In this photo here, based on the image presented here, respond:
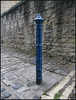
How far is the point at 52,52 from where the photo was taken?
4.46 meters

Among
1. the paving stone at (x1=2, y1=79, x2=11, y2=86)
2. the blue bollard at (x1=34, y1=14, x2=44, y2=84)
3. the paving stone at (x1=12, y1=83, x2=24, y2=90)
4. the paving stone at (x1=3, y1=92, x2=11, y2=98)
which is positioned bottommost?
the paving stone at (x1=3, y1=92, x2=11, y2=98)

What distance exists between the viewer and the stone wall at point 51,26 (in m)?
3.76

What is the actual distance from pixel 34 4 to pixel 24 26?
1.60 m

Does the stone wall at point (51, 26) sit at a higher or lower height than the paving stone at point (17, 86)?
higher

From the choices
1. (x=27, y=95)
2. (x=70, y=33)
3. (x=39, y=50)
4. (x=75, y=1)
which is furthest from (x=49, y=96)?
(x=75, y=1)

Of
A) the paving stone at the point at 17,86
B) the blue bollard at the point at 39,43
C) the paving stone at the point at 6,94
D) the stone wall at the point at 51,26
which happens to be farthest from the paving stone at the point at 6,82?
the stone wall at the point at 51,26

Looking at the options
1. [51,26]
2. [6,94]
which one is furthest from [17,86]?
[51,26]

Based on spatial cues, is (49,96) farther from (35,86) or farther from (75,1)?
(75,1)

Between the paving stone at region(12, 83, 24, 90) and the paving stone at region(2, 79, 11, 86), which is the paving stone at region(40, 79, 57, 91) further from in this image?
the paving stone at region(2, 79, 11, 86)

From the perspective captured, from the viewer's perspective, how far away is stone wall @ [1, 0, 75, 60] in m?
3.76

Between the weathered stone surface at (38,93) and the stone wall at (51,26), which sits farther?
the stone wall at (51,26)

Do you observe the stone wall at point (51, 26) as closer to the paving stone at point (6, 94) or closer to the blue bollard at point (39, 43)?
the blue bollard at point (39, 43)

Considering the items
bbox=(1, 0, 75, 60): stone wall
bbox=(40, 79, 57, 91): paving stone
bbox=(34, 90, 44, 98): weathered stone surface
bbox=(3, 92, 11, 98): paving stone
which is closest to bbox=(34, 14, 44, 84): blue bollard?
bbox=(40, 79, 57, 91): paving stone

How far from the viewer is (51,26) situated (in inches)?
173
